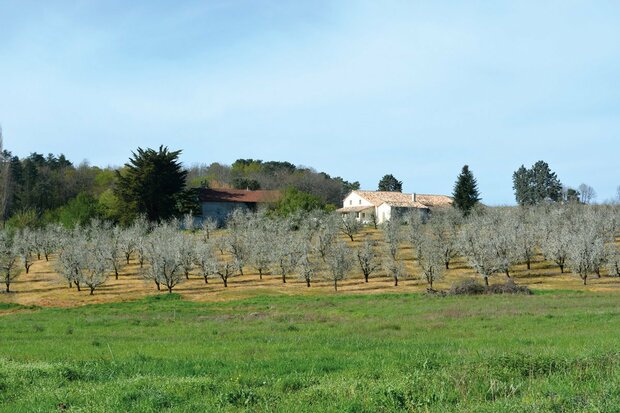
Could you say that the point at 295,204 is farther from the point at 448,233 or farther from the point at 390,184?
the point at 390,184

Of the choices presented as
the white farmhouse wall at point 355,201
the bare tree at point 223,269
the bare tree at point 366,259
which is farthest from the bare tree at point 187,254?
the white farmhouse wall at point 355,201

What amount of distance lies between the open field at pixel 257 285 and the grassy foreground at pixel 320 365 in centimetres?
2449

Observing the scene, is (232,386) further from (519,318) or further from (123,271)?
(123,271)

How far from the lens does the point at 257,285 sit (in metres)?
55.3

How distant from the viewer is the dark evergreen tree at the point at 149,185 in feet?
271

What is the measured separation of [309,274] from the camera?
5609cm

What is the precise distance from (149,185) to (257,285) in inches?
1342

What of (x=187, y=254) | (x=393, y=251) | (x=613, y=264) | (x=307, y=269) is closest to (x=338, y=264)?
(x=307, y=269)

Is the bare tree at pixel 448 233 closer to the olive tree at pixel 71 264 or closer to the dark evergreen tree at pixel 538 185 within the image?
the olive tree at pixel 71 264

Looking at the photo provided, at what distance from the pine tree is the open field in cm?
3264

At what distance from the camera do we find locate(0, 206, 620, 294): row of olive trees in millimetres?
54375

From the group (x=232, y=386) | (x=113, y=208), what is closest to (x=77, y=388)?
(x=232, y=386)

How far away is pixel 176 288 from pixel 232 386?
4745cm

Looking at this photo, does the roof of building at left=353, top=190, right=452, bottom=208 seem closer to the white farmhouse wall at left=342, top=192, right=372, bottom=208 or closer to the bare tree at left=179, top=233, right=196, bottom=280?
the white farmhouse wall at left=342, top=192, right=372, bottom=208
